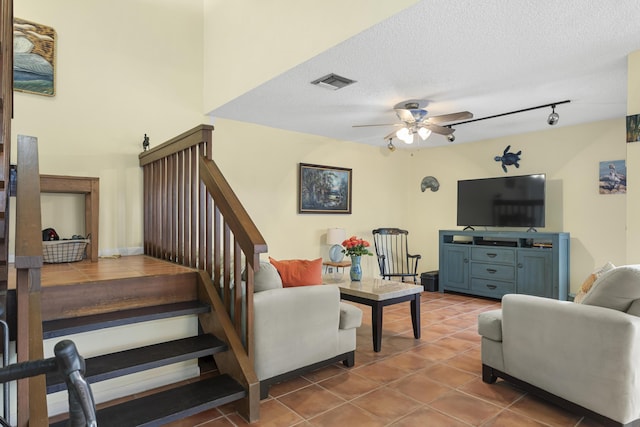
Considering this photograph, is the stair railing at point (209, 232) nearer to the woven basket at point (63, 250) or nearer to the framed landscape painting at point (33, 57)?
the woven basket at point (63, 250)

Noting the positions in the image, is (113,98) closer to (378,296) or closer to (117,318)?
(117,318)

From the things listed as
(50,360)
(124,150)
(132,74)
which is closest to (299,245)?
(124,150)

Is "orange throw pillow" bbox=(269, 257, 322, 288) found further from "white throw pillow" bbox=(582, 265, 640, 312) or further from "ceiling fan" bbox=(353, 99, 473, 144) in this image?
"ceiling fan" bbox=(353, 99, 473, 144)

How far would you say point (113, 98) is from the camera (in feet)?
13.1

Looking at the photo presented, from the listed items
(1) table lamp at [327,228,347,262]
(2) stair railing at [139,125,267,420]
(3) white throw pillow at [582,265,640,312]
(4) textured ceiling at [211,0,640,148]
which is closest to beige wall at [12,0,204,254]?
(2) stair railing at [139,125,267,420]

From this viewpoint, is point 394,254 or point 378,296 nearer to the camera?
point 378,296

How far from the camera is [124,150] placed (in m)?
4.08

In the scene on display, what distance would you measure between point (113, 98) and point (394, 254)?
4892 mm

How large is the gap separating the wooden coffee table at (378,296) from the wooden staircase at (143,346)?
1386mm

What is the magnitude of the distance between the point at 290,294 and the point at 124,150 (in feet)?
8.62

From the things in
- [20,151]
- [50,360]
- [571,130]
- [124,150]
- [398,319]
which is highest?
[571,130]

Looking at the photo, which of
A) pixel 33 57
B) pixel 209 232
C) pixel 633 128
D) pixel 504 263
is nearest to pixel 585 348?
pixel 633 128

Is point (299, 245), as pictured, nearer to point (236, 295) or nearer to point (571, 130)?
point (236, 295)

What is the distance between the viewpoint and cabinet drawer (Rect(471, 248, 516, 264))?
5.33m
